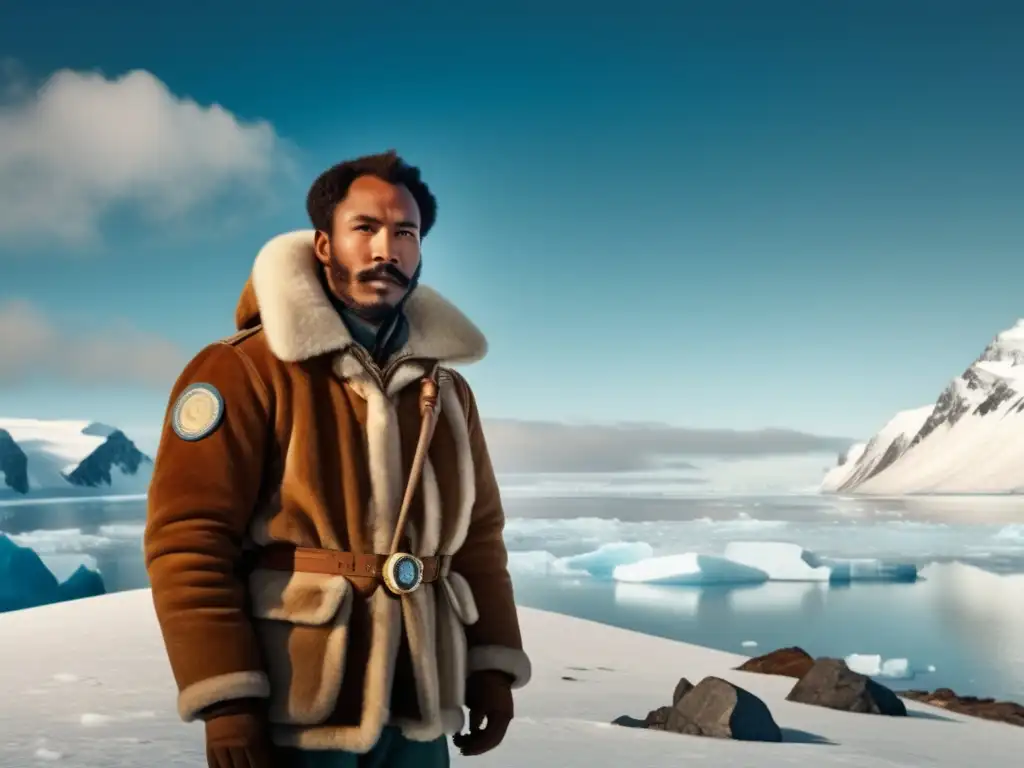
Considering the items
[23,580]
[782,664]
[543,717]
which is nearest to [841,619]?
[782,664]

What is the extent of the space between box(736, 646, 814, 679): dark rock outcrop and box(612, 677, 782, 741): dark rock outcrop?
409cm

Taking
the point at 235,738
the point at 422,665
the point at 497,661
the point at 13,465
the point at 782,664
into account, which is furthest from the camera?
the point at 13,465

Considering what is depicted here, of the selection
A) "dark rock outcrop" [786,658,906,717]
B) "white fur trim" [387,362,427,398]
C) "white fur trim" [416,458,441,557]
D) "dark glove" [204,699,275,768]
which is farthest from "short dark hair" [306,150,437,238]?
"dark rock outcrop" [786,658,906,717]

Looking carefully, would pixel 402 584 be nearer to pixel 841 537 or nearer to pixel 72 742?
pixel 72 742

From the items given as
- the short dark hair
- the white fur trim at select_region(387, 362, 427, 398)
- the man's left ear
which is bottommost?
the white fur trim at select_region(387, 362, 427, 398)

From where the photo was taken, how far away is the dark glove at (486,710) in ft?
6.59

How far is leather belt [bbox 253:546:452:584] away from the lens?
1752 mm

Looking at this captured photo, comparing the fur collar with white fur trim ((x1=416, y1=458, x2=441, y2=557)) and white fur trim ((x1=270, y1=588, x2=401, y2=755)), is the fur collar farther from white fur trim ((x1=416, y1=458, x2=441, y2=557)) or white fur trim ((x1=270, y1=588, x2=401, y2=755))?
white fur trim ((x1=270, y1=588, x2=401, y2=755))

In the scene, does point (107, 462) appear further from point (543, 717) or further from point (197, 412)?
point (197, 412)

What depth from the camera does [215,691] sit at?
162 centimetres

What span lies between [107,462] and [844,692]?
91.3 metres

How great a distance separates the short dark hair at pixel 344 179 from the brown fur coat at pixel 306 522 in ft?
0.27

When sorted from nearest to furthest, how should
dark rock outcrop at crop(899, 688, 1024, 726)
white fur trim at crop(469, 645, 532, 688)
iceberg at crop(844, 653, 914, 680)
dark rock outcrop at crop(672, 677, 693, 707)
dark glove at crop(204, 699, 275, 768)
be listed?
dark glove at crop(204, 699, 275, 768)
white fur trim at crop(469, 645, 532, 688)
dark rock outcrop at crop(672, 677, 693, 707)
dark rock outcrop at crop(899, 688, 1024, 726)
iceberg at crop(844, 653, 914, 680)

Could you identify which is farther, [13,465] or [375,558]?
[13,465]
